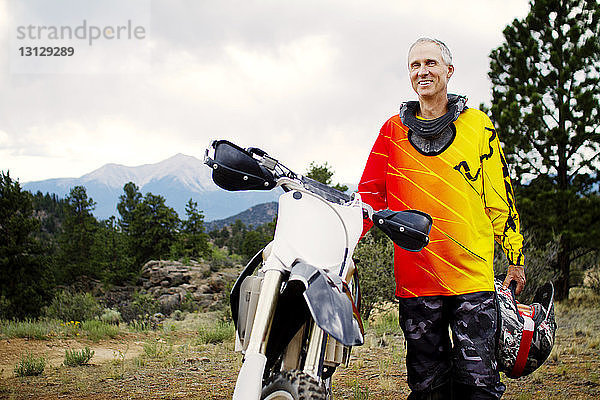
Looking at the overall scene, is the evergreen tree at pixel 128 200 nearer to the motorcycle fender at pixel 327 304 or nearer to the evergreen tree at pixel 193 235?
the evergreen tree at pixel 193 235

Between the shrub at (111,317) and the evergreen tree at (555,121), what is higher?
the evergreen tree at (555,121)

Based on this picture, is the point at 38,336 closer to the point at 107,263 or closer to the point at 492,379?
the point at 492,379

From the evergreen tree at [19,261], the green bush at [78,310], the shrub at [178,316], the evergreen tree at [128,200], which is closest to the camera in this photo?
the green bush at [78,310]

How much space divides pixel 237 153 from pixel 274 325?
583 millimetres

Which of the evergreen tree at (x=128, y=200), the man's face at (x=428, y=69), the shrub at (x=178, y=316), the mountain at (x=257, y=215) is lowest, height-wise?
the shrub at (x=178, y=316)

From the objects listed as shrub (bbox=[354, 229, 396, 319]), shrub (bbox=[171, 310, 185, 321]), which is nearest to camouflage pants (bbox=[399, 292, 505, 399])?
shrub (bbox=[354, 229, 396, 319])

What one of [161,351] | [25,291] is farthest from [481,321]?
[25,291]

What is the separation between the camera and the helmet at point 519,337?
2.45 m

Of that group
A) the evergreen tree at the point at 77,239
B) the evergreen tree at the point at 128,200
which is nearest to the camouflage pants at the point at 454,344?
the evergreen tree at the point at 77,239

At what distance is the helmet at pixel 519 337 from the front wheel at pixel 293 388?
131 centimetres

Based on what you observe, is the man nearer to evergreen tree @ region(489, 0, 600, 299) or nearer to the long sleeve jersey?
the long sleeve jersey

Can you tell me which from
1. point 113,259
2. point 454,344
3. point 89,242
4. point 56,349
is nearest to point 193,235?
point 113,259

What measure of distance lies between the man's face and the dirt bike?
88 cm

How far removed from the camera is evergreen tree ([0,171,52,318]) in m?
15.8
